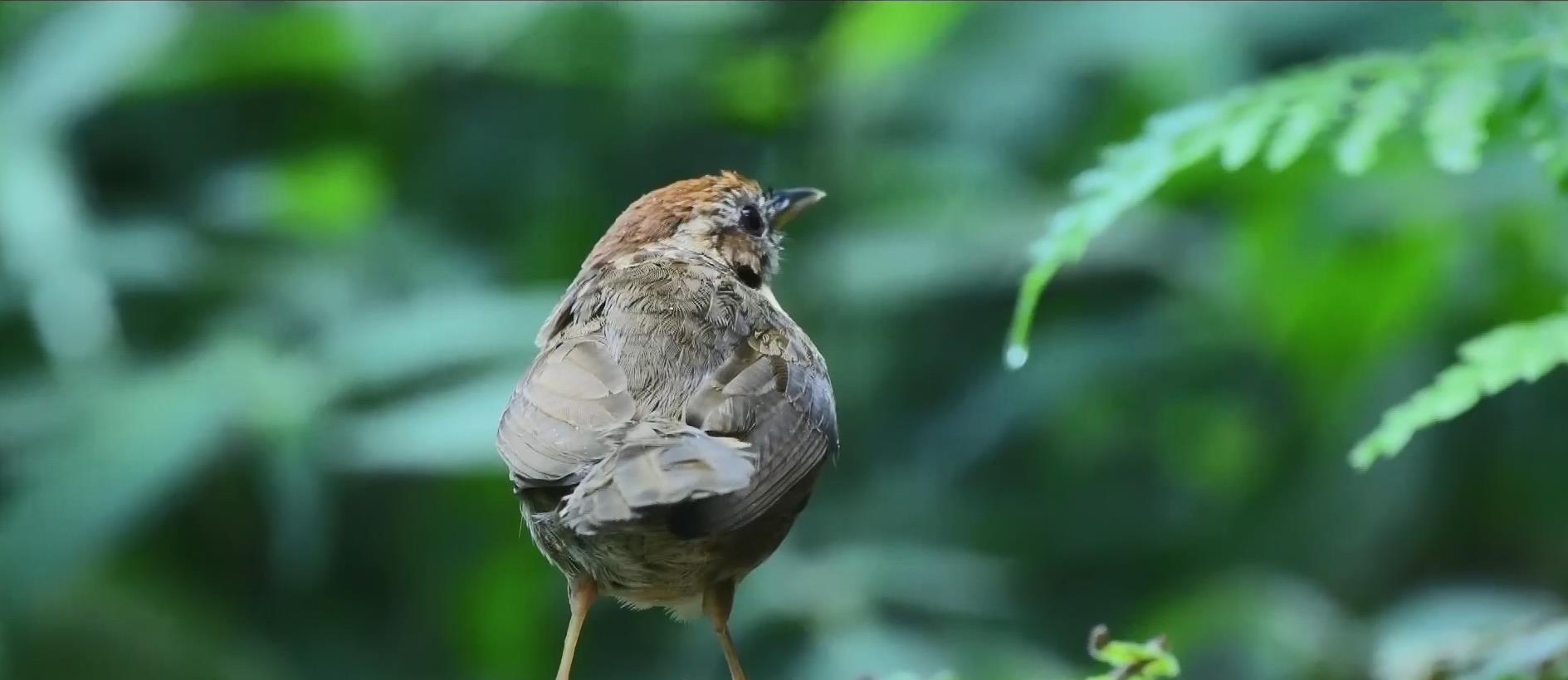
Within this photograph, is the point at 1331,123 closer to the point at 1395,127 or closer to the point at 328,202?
the point at 1395,127

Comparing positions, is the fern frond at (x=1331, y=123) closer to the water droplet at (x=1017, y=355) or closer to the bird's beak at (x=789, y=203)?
the water droplet at (x=1017, y=355)

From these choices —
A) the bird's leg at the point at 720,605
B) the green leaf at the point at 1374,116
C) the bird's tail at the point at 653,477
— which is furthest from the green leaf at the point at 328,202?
the green leaf at the point at 1374,116

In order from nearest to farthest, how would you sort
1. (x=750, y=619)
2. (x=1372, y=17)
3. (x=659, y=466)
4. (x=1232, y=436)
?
(x=659, y=466), (x=750, y=619), (x=1372, y=17), (x=1232, y=436)

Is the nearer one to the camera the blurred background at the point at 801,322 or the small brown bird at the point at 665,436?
the small brown bird at the point at 665,436

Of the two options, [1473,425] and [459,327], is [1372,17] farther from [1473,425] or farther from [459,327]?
[459,327]

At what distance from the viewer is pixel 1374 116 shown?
242cm

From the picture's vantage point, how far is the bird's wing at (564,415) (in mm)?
2707

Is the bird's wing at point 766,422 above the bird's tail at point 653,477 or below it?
above

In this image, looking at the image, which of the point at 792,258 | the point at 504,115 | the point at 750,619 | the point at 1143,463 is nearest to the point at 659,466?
the point at 750,619

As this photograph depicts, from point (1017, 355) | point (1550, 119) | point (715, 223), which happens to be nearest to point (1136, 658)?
point (1017, 355)

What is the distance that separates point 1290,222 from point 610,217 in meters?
2.05

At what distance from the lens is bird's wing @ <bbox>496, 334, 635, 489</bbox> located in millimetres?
2707

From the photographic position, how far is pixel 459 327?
4.30 m

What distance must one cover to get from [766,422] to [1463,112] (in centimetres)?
125
